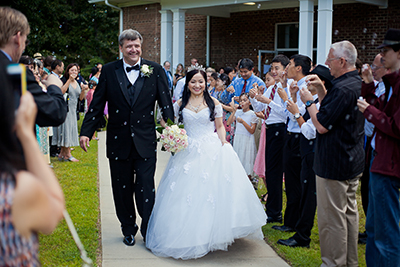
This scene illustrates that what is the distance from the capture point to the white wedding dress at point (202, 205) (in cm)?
508

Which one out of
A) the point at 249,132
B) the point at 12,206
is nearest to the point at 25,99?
the point at 12,206

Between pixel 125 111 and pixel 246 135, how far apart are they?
3342 millimetres

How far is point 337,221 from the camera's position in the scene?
452cm

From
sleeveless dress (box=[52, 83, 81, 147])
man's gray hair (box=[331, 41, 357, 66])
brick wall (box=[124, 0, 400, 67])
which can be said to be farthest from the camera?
brick wall (box=[124, 0, 400, 67])

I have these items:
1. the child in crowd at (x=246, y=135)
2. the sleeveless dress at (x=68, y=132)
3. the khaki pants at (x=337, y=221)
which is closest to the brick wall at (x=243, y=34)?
the sleeveless dress at (x=68, y=132)

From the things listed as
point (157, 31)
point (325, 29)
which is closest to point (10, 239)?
point (325, 29)

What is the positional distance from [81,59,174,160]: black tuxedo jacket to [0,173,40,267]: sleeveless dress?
145 inches

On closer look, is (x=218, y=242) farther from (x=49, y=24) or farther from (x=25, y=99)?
(x=49, y=24)

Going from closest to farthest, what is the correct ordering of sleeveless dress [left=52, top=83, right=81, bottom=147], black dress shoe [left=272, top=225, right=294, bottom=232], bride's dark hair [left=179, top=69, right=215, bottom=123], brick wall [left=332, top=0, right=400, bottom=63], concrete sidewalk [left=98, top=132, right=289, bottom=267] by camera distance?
concrete sidewalk [left=98, top=132, right=289, bottom=267], bride's dark hair [left=179, top=69, right=215, bottom=123], black dress shoe [left=272, top=225, right=294, bottom=232], sleeveless dress [left=52, top=83, right=81, bottom=147], brick wall [left=332, top=0, right=400, bottom=63]

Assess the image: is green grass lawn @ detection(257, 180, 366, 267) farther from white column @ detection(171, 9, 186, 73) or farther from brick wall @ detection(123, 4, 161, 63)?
brick wall @ detection(123, 4, 161, 63)

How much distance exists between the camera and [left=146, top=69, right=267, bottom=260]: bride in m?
5.09

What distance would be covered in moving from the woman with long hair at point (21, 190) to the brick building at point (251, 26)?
40.9ft

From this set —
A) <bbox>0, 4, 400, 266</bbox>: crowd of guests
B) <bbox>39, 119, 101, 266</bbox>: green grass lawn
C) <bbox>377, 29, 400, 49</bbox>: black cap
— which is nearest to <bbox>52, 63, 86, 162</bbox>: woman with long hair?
<bbox>39, 119, 101, 266</bbox>: green grass lawn

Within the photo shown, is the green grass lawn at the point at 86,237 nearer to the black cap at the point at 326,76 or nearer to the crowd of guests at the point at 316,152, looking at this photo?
the crowd of guests at the point at 316,152
